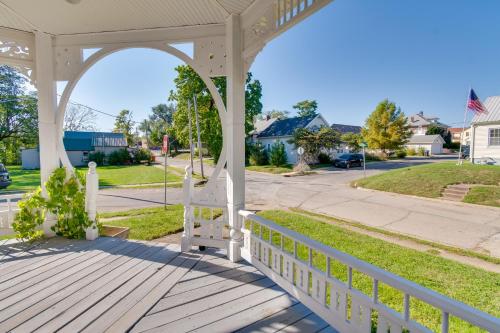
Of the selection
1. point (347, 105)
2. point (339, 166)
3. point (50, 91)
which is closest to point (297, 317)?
point (50, 91)

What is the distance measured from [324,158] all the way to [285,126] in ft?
17.6

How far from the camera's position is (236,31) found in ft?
8.73

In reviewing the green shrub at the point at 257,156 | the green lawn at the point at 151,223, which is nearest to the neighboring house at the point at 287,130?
the green shrub at the point at 257,156

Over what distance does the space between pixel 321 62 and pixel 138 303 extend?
17807 millimetres

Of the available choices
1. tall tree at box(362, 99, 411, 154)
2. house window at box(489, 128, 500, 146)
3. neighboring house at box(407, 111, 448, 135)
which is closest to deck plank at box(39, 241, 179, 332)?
house window at box(489, 128, 500, 146)

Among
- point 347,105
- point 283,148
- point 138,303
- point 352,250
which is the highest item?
point 347,105

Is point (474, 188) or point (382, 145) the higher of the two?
point (382, 145)

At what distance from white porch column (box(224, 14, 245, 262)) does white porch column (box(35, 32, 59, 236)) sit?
2487 millimetres

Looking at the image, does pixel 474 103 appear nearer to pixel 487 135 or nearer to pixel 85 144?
pixel 487 135

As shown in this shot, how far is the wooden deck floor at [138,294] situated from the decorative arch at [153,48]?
1039 mm

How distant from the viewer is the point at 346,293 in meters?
1.56

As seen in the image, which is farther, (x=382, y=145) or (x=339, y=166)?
(x=382, y=145)

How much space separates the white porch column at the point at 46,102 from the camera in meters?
3.29

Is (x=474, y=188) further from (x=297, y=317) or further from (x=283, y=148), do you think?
→ (x=283, y=148)
